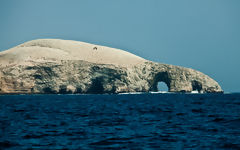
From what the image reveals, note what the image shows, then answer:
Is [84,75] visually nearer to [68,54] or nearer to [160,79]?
[68,54]

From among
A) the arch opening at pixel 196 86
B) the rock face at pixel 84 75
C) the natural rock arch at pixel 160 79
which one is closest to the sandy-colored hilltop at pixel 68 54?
the rock face at pixel 84 75

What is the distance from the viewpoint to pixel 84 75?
14488 centimetres

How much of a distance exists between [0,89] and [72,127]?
109 metres

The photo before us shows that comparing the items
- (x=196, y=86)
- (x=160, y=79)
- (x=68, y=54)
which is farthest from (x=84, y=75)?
(x=196, y=86)

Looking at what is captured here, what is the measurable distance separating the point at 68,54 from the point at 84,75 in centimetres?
2998

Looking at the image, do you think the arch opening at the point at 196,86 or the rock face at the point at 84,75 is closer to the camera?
the rock face at the point at 84,75

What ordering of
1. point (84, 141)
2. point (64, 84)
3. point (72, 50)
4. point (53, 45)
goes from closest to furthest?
1. point (84, 141)
2. point (64, 84)
3. point (72, 50)
4. point (53, 45)

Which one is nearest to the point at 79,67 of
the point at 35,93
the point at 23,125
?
the point at 35,93

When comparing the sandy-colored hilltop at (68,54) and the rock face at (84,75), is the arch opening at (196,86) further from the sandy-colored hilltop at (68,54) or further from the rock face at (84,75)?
the sandy-colored hilltop at (68,54)

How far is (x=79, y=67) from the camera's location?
150125 mm

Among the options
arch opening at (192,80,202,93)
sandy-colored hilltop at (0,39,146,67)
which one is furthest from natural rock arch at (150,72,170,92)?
sandy-colored hilltop at (0,39,146,67)

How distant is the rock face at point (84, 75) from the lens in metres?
137

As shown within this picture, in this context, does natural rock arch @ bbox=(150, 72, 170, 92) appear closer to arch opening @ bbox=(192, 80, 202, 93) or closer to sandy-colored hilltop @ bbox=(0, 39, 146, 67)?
arch opening @ bbox=(192, 80, 202, 93)

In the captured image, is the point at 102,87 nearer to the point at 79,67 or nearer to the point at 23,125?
the point at 79,67
